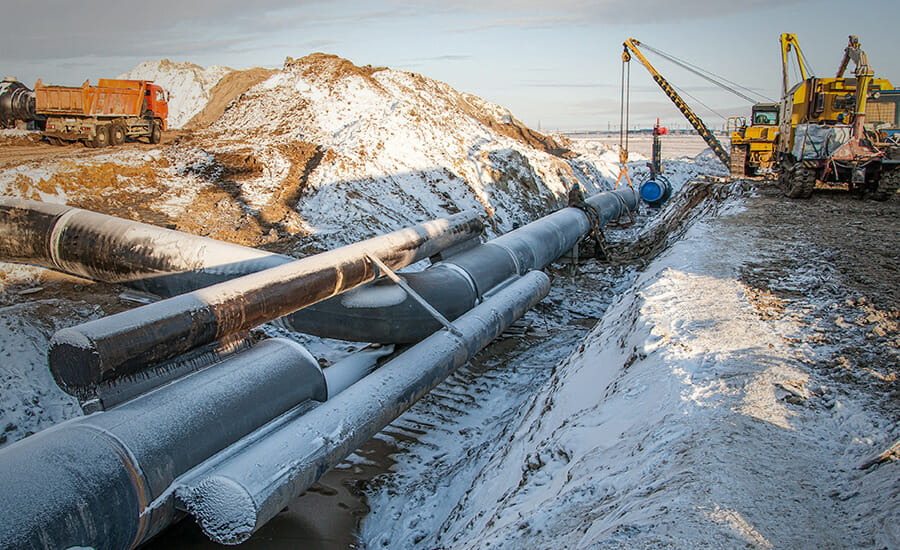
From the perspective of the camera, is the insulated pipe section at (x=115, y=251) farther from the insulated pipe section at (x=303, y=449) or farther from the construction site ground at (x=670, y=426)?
the insulated pipe section at (x=303, y=449)

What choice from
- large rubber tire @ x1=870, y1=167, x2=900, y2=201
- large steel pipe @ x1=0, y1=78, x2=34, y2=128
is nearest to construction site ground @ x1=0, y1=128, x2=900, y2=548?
large rubber tire @ x1=870, y1=167, x2=900, y2=201

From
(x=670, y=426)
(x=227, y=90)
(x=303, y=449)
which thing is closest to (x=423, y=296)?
(x=303, y=449)

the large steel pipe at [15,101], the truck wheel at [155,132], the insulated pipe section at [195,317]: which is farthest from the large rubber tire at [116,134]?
the insulated pipe section at [195,317]

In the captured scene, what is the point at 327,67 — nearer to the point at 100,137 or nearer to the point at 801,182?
the point at 100,137

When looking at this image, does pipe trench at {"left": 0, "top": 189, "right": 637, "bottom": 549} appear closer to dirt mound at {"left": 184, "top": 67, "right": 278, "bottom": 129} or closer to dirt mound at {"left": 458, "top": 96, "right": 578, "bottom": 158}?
dirt mound at {"left": 458, "top": 96, "right": 578, "bottom": 158}

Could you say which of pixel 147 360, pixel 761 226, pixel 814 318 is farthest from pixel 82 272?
pixel 761 226

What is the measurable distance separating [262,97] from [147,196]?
23.3 feet

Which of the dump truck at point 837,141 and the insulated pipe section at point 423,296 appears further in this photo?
the dump truck at point 837,141

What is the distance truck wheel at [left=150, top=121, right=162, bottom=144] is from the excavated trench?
11.6 m

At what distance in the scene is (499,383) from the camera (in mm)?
5988

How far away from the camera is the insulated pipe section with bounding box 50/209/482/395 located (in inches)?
119

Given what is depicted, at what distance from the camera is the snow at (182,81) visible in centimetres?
2811

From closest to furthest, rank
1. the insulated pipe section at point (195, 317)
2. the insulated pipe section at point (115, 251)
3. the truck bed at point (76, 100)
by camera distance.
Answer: the insulated pipe section at point (195, 317) → the insulated pipe section at point (115, 251) → the truck bed at point (76, 100)

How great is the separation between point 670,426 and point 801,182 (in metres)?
10.1
